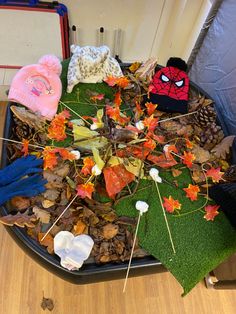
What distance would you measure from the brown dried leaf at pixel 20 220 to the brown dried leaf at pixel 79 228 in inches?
4.4

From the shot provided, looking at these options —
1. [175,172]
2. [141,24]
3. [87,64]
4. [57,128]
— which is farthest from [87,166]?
[141,24]

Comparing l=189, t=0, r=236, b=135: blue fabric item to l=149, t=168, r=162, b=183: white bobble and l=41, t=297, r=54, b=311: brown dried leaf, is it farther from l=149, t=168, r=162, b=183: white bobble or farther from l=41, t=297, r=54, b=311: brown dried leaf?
l=41, t=297, r=54, b=311: brown dried leaf

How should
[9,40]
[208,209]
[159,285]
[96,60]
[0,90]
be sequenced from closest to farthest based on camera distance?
[208,209], [96,60], [159,285], [9,40], [0,90]

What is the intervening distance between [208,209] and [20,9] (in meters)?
1.00

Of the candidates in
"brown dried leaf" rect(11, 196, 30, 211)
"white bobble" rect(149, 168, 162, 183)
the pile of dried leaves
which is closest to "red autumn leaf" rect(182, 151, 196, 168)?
the pile of dried leaves

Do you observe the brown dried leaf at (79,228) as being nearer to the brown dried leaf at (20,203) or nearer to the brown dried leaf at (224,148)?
the brown dried leaf at (20,203)

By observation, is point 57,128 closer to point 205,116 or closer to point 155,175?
point 155,175

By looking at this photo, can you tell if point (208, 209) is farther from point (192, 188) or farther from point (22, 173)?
point (22, 173)

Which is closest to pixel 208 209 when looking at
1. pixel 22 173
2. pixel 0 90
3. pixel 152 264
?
pixel 152 264

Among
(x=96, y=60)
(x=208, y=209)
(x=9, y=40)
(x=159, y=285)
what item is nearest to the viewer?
(x=208, y=209)

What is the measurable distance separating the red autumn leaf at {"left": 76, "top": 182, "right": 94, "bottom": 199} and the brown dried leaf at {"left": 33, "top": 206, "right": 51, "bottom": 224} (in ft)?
0.35

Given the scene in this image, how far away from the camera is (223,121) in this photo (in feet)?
3.47

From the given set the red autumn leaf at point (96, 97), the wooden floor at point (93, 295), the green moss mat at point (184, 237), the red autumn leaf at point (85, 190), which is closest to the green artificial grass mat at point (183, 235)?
the green moss mat at point (184, 237)

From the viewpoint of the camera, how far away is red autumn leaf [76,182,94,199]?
793 mm
